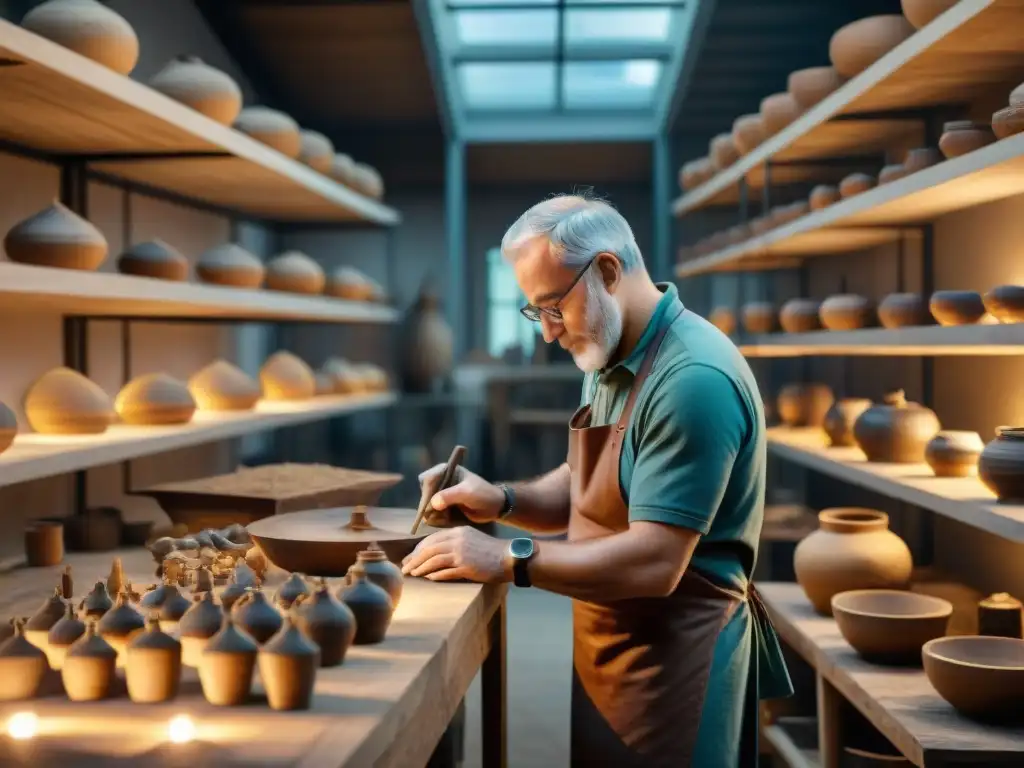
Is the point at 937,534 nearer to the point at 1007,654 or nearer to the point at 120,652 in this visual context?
the point at 1007,654

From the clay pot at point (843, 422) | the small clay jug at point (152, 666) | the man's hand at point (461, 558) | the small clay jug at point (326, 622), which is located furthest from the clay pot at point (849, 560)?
the small clay jug at point (152, 666)

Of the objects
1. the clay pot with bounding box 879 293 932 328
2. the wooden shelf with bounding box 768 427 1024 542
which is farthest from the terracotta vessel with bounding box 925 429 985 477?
the clay pot with bounding box 879 293 932 328

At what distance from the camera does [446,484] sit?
2.44 m

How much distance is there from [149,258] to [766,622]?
238 cm

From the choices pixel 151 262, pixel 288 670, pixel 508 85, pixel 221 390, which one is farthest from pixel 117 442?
pixel 508 85

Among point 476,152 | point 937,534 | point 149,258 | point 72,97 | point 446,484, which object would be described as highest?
point 476,152

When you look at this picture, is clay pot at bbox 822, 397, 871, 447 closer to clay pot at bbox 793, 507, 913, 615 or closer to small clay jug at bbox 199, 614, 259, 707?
clay pot at bbox 793, 507, 913, 615

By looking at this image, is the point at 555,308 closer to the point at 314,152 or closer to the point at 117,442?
the point at 117,442

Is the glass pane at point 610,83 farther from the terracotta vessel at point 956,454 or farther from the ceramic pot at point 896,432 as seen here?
the terracotta vessel at point 956,454

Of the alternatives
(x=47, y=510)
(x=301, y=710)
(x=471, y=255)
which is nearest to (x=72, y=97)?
(x=47, y=510)

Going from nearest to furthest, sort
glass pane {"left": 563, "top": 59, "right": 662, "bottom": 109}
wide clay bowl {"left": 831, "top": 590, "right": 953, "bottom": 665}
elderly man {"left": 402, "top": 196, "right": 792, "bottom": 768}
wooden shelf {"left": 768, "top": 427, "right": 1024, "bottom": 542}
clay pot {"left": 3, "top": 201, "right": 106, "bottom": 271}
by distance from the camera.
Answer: elderly man {"left": 402, "top": 196, "right": 792, "bottom": 768}
wooden shelf {"left": 768, "top": 427, "right": 1024, "bottom": 542}
wide clay bowl {"left": 831, "top": 590, "right": 953, "bottom": 665}
clay pot {"left": 3, "top": 201, "right": 106, "bottom": 271}
glass pane {"left": 563, "top": 59, "right": 662, "bottom": 109}

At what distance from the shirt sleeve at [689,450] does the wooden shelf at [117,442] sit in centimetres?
153

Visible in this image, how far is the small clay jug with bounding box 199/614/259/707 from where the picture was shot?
156cm

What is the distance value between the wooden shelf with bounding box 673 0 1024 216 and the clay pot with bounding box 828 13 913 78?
0.56 ft
